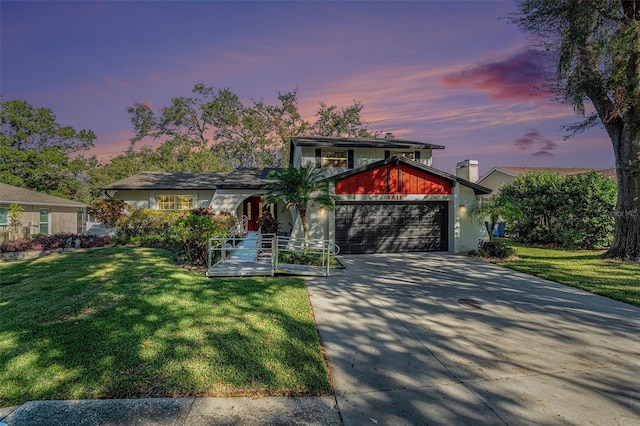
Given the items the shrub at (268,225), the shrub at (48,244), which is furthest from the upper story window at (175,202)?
the shrub at (268,225)

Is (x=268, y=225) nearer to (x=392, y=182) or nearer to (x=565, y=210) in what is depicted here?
(x=392, y=182)

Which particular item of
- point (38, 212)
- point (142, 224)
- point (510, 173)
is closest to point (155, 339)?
point (142, 224)

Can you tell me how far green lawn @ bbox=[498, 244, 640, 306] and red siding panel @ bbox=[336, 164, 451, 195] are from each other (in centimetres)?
435

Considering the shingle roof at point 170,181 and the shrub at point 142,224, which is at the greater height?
the shingle roof at point 170,181

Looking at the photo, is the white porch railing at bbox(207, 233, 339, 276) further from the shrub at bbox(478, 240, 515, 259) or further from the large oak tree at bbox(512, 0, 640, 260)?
the large oak tree at bbox(512, 0, 640, 260)

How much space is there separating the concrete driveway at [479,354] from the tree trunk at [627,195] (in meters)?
6.29

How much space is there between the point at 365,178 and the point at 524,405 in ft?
34.1

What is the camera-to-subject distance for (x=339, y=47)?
11617 mm

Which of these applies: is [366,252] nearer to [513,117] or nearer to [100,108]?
[513,117]

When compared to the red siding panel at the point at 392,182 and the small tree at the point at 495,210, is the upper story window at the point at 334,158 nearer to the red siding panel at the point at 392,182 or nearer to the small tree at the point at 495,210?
the red siding panel at the point at 392,182

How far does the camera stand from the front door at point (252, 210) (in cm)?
1919

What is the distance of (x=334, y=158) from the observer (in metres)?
15.4

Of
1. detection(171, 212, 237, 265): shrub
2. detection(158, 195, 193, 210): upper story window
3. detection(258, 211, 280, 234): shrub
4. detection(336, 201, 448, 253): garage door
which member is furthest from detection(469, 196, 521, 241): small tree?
detection(158, 195, 193, 210): upper story window

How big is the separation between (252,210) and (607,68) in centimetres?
1882
